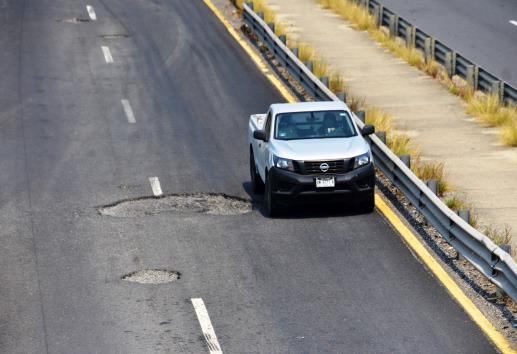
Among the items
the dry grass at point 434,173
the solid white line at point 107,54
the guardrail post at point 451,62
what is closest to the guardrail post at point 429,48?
the guardrail post at point 451,62

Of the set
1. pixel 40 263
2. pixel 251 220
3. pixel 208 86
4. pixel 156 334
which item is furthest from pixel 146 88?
pixel 156 334

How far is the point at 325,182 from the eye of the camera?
63.3 ft

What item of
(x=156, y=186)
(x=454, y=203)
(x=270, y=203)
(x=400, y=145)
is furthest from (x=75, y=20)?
(x=454, y=203)

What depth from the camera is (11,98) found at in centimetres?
2964

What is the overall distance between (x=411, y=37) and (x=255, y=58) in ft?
13.8

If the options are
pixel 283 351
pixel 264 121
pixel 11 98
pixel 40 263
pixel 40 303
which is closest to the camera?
pixel 283 351

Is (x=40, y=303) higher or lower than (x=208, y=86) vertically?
higher

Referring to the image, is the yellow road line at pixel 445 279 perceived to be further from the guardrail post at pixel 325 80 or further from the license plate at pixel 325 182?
the guardrail post at pixel 325 80

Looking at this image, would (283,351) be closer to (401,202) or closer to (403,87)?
(401,202)

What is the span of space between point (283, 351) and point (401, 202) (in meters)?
6.91

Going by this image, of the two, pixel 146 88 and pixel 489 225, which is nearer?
pixel 489 225

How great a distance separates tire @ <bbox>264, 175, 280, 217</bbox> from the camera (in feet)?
64.4

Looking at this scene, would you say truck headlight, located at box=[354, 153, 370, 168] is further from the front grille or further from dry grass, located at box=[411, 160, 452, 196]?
dry grass, located at box=[411, 160, 452, 196]

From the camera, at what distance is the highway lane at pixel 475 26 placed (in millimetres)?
33156
